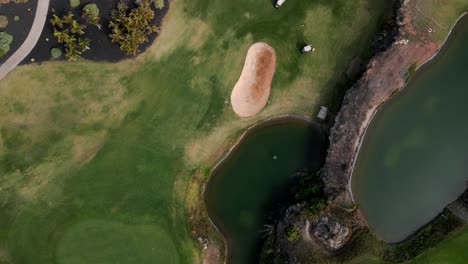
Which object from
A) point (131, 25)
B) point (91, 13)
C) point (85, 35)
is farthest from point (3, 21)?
point (131, 25)

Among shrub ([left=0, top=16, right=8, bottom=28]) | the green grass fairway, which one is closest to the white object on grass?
the green grass fairway

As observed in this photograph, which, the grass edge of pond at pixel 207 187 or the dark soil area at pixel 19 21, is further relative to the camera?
the grass edge of pond at pixel 207 187

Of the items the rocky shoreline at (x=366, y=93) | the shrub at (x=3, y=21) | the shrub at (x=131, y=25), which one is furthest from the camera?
the rocky shoreline at (x=366, y=93)

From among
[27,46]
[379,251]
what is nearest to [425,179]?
[379,251]

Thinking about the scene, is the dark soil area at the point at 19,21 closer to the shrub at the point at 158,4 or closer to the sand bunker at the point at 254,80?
the shrub at the point at 158,4

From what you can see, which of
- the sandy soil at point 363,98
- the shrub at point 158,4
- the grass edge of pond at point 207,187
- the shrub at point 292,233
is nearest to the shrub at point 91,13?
the shrub at point 158,4

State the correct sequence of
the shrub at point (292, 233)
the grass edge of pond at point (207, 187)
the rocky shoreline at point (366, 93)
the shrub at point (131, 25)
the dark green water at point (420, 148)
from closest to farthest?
the shrub at point (292, 233), the shrub at point (131, 25), the rocky shoreline at point (366, 93), the grass edge of pond at point (207, 187), the dark green water at point (420, 148)
